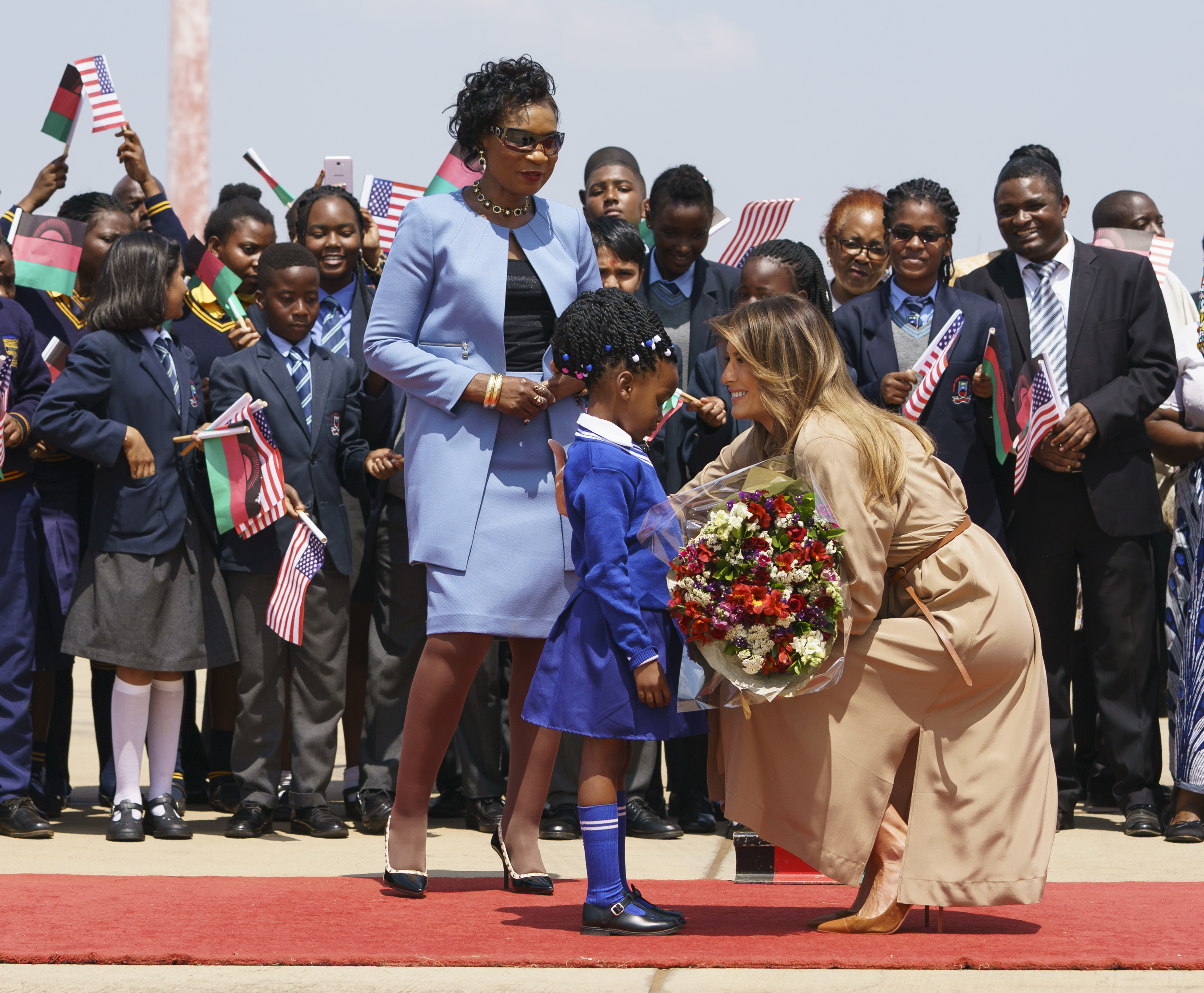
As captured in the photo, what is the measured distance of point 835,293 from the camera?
7.82 meters

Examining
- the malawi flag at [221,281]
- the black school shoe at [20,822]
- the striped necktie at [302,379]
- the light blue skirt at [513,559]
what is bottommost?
the black school shoe at [20,822]

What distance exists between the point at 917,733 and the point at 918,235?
9.09ft

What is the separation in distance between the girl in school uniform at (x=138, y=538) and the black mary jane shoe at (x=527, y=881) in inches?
73.4

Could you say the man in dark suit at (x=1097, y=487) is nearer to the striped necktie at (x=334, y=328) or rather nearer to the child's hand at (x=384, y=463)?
the child's hand at (x=384, y=463)

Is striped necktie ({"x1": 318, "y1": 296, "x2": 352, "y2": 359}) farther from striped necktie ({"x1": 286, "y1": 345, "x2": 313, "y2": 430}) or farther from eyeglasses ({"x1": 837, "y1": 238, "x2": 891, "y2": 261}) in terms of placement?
eyeglasses ({"x1": 837, "y1": 238, "x2": 891, "y2": 261})

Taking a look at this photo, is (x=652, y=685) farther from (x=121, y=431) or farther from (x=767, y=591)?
(x=121, y=431)

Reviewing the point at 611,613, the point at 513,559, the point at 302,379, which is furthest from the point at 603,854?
the point at 302,379

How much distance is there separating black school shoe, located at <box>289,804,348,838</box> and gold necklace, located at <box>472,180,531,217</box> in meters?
2.68

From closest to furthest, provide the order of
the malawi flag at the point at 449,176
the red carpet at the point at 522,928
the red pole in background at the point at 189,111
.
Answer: the red carpet at the point at 522,928
the malawi flag at the point at 449,176
the red pole in background at the point at 189,111

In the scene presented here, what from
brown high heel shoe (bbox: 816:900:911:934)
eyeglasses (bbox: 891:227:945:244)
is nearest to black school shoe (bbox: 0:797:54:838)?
brown high heel shoe (bbox: 816:900:911:934)

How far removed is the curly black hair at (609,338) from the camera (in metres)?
4.23

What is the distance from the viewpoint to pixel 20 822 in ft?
19.2

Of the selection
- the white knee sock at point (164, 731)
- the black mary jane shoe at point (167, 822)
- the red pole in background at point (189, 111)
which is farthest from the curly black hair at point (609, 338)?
the red pole in background at point (189, 111)

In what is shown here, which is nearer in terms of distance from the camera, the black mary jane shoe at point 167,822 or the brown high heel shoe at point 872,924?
the brown high heel shoe at point 872,924
